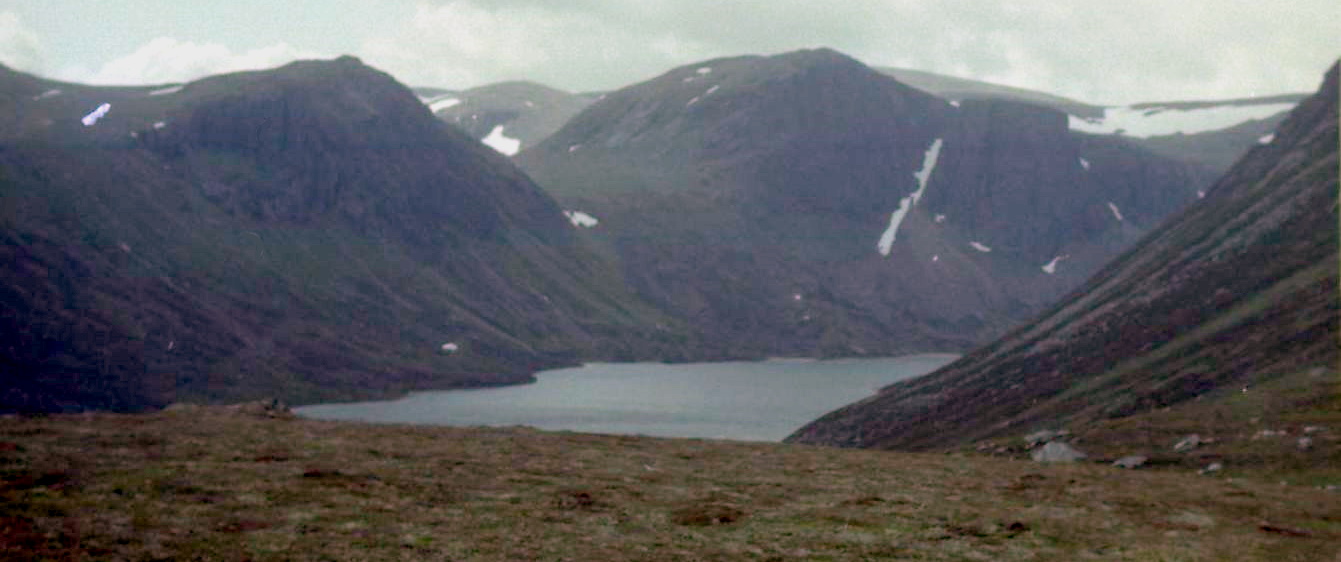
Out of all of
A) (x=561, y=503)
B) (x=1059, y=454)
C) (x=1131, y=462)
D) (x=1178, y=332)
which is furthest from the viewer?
(x=1178, y=332)

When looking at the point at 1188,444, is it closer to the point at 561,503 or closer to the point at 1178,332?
the point at 561,503

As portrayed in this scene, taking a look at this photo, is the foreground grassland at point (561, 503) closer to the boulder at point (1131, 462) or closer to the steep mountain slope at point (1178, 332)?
the boulder at point (1131, 462)

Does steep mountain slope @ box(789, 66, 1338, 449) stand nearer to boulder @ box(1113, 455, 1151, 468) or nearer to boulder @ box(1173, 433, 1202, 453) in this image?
boulder @ box(1173, 433, 1202, 453)

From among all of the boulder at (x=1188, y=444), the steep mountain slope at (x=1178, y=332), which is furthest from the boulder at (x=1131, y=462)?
the steep mountain slope at (x=1178, y=332)

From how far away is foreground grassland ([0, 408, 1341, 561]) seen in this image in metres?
30.4

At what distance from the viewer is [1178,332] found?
434ft

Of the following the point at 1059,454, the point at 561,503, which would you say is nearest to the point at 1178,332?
the point at 1059,454

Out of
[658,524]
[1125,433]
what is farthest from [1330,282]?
[658,524]

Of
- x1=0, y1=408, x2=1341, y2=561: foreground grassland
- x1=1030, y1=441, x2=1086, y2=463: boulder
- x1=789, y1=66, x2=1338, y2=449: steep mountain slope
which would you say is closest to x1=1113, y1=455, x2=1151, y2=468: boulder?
x1=1030, y1=441, x2=1086, y2=463: boulder

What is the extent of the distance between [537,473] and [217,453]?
339 inches

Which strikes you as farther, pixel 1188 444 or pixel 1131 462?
pixel 1188 444

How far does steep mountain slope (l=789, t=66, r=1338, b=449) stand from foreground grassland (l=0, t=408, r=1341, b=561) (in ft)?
143

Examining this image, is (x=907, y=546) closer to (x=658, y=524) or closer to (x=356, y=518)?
(x=658, y=524)

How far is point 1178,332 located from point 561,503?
4244 inches
